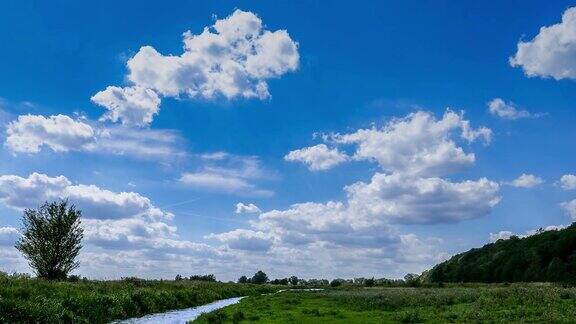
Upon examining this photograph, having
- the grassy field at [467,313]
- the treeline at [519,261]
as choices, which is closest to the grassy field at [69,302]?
the grassy field at [467,313]

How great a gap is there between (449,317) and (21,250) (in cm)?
4705

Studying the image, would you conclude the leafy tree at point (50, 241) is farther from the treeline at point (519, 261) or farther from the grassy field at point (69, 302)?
the treeline at point (519, 261)

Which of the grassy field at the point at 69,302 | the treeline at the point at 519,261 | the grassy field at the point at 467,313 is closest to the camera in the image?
the grassy field at the point at 69,302

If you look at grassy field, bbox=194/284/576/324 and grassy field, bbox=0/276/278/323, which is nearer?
grassy field, bbox=0/276/278/323

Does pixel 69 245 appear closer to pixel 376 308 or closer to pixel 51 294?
pixel 51 294

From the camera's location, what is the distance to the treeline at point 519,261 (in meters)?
125

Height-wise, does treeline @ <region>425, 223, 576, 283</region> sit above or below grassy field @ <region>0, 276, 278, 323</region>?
above

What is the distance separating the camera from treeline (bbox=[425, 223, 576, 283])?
409 ft

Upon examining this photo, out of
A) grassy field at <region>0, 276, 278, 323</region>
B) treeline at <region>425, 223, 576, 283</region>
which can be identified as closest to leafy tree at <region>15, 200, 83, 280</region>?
grassy field at <region>0, 276, 278, 323</region>

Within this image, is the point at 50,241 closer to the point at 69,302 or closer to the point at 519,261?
the point at 69,302

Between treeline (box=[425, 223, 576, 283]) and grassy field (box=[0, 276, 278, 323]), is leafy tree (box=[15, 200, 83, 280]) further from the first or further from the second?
treeline (box=[425, 223, 576, 283])

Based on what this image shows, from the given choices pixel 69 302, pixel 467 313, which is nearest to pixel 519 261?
pixel 467 313

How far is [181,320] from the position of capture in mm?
40750

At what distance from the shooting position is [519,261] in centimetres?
13850
